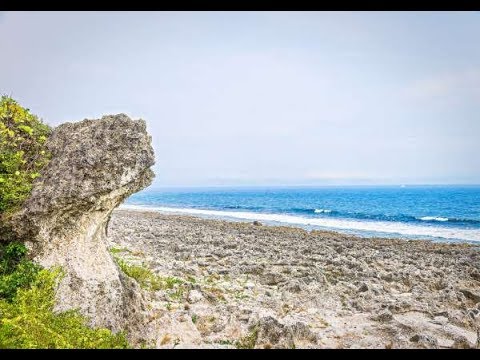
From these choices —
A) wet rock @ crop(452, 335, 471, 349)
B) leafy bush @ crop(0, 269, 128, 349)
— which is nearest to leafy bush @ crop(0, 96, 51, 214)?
leafy bush @ crop(0, 269, 128, 349)

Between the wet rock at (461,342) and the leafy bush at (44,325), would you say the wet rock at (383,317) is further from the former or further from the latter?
the leafy bush at (44,325)

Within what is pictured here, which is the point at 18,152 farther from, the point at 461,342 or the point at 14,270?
the point at 461,342

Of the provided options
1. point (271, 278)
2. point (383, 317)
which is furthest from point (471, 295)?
point (271, 278)

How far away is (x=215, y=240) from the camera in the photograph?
20.5 metres

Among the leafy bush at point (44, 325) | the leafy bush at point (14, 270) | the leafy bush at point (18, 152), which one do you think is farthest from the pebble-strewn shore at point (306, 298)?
the leafy bush at point (18, 152)

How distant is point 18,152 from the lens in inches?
244

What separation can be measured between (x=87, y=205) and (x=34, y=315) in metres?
1.81

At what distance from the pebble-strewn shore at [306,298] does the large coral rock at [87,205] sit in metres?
1.29

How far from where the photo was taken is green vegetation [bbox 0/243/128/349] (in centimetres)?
450

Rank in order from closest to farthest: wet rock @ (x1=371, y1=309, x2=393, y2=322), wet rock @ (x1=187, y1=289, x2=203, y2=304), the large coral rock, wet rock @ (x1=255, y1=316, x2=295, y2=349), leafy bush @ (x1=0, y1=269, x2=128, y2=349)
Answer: leafy bush @ (x1=0, y1=269, x2=128, y2=349)
the large coral rock
wet rock @ (x1=255, y1=316, x2=295, y2=349)
wet rock @ (x1=371, y1=309, x2=393, y2=322)
wet rock @ (x1=187, y1=289, x2=203, y2=304)

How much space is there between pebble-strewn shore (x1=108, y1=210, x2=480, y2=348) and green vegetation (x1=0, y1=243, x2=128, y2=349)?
63.3 inches

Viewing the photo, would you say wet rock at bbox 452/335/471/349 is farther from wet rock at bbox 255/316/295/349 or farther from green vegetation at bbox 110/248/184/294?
green vegetation at bbox 110/248/184/294

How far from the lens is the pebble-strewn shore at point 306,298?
7.11m
